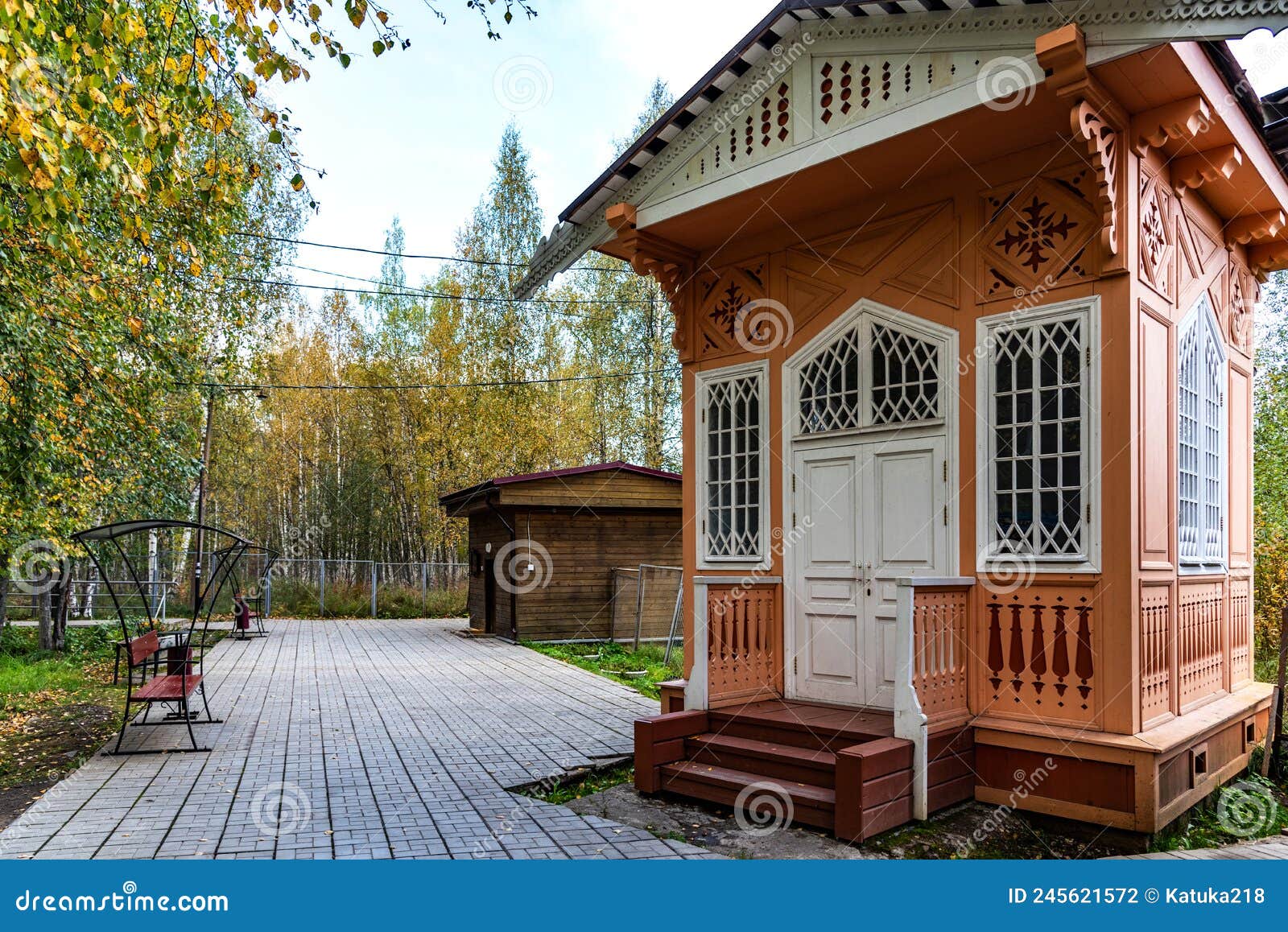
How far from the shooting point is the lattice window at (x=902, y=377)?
6.05m

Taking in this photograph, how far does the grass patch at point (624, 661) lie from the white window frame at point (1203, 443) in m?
5.83

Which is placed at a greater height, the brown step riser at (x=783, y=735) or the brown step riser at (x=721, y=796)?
the brown step riser at (x=783, y=735)

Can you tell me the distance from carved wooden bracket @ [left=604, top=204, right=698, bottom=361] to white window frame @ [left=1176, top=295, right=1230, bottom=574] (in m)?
3.66

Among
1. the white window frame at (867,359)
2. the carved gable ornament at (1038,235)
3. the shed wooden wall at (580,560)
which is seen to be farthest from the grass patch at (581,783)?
the shed wooden wall at (580,560)

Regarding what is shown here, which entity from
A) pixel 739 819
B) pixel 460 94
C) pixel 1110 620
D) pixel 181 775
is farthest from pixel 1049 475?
pixel 460 94

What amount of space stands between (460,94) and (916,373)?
→ 15.5m

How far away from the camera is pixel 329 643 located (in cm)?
1638

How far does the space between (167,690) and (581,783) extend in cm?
376

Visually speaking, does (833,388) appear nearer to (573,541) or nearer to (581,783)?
(581,783)

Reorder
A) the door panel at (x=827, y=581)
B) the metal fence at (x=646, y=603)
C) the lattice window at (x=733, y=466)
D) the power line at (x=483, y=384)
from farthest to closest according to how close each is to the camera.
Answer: the power line at (x=483, y=384)
the metal fence at (x=646, y=603)
the lattice window at (x=733, y=466)
the door panel at (x=827, y=581)
